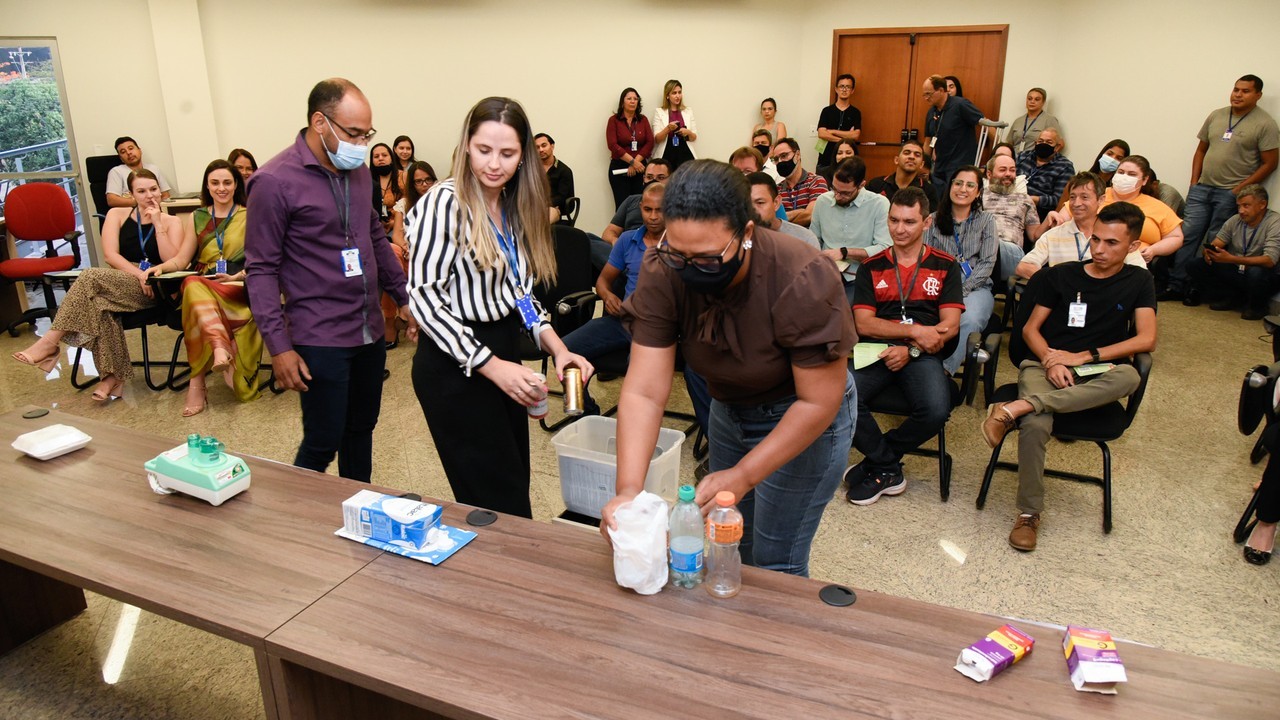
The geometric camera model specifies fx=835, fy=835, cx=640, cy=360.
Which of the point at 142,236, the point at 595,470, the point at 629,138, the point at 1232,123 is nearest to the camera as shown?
the point at 595,470

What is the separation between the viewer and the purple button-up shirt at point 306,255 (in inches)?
89.0

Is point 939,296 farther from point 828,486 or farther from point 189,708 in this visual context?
point 189,708

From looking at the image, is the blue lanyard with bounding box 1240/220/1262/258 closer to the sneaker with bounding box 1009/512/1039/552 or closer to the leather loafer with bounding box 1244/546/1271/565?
the leather loafer with bounding box 1244/546/1271/565

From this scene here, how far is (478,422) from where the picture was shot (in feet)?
7.06

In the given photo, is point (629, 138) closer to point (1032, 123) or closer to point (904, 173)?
point (904, 173)

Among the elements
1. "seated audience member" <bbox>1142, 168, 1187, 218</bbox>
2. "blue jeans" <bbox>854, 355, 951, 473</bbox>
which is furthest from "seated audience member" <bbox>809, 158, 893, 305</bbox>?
"seated audience member" <bbox>1142, 168, 1187, 218</bbox>

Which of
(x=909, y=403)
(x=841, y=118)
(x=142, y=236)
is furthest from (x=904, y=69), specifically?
(x=142, y=236)

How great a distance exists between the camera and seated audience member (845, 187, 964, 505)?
3309 millimetres

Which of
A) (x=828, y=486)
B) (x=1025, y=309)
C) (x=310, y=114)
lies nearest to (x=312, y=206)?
(x=310, y=114)

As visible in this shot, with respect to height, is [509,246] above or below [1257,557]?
above

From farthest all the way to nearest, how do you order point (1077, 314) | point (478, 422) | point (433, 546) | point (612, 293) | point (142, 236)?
point (142, 236) → point (612, 293) → point (1077, 314) → point (478, 422) → point (433, 546)

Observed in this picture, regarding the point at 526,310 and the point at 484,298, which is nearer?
the point at 484,298

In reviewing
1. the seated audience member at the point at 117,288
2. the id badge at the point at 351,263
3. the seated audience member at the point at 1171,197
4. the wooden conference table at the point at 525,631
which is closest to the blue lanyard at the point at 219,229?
the seated audience member at the point at 117,288

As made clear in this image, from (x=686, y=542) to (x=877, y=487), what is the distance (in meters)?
1.96
